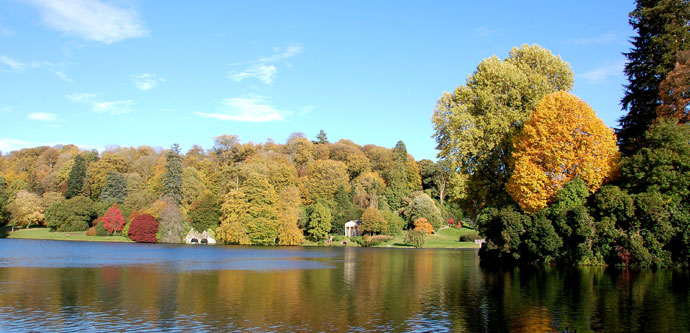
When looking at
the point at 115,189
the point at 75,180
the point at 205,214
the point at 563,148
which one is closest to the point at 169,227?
the point at 205,214

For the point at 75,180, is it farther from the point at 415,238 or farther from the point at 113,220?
the point at 415,238

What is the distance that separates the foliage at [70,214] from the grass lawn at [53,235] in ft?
4.85

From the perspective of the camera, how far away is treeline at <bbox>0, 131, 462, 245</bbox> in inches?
3376

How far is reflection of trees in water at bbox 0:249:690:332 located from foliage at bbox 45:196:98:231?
67650 mm

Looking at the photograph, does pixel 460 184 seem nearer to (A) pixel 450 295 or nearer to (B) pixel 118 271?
(A) pixel 450 295

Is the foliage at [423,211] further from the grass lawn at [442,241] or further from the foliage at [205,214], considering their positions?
the foliage at [205,214]

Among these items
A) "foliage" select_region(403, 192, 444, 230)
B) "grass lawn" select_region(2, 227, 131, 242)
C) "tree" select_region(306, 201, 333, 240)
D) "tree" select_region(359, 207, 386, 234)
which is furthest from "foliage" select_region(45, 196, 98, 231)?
"foliage" select_region(403, 192, 444, 230)

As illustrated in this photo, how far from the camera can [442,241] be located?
9444 centimetres

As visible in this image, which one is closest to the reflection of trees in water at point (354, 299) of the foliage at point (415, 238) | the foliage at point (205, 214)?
the foliage at point (415, 238)

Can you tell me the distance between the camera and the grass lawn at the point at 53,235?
90375 mm

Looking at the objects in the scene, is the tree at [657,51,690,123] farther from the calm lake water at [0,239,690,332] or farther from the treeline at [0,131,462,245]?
the treeline at [0,131,462,245]

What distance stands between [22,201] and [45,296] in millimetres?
87876

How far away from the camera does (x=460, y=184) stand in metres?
43.5

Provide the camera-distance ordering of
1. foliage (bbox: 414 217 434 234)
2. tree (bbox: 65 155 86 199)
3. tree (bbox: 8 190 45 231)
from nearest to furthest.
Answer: foliage (bbox: 414 217 434 234), tree (bbox: 8 190 45 231), tree (bbox: 65 155 86 199)
